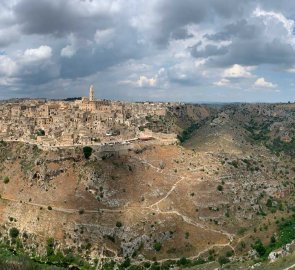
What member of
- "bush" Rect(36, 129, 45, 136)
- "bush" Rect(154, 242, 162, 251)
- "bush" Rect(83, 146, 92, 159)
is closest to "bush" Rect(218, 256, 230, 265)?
"bush" Rect(154, 242, 162, 251)

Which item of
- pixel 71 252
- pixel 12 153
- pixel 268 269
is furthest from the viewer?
pixel 12 153

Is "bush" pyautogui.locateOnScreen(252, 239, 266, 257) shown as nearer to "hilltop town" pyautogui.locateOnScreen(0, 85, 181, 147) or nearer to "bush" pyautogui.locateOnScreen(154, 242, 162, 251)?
"bush" pyautogui.locateOnScreen(154, 242, 162, 251)

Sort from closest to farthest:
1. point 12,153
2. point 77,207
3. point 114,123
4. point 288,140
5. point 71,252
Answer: point 71,252 < point 77,207 < point 12,153 < point 114,123 < point 288,140

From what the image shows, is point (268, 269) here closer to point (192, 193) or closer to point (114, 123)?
point (192, 193)

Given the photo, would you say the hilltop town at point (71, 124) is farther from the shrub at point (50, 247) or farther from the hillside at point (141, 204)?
the shrub at point (50, 247)

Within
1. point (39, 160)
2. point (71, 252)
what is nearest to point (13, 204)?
point (39, 160)

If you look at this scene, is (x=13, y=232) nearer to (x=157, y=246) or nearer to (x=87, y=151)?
(x=87, y=151)

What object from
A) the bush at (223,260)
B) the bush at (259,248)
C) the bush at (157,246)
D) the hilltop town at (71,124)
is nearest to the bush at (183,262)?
the bush at (157,246)

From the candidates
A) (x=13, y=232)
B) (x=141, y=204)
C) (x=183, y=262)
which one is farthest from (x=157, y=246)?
(x=13, y=232)

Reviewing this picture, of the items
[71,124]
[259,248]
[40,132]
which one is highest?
[71,124]
